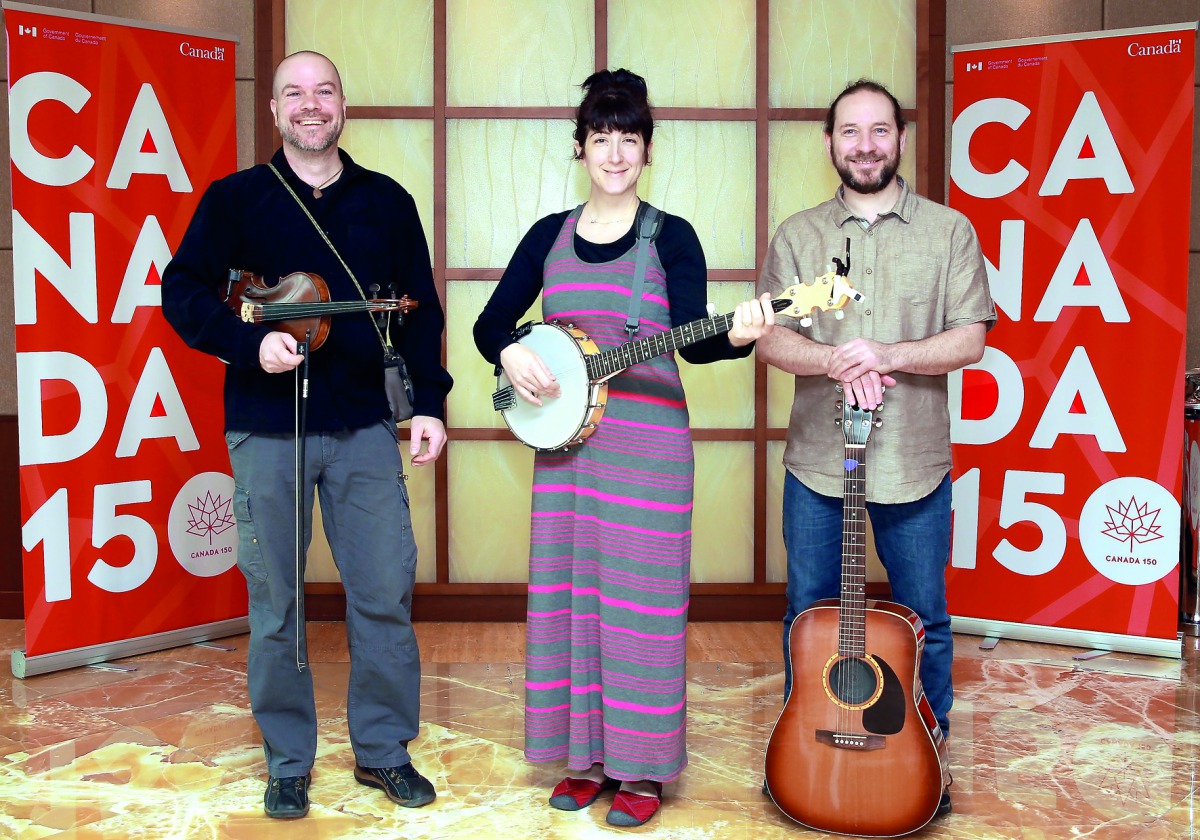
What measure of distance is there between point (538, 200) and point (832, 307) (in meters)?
2.24

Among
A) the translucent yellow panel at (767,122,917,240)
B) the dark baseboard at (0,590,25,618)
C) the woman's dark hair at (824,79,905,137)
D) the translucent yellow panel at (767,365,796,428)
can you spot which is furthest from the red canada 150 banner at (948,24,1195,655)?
the dark baseboard at (0,590,25,618)

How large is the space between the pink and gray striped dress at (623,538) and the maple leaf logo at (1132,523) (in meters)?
2.04

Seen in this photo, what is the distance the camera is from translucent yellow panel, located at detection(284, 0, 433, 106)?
13.6 feet

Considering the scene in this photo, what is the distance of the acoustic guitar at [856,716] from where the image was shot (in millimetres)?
2357

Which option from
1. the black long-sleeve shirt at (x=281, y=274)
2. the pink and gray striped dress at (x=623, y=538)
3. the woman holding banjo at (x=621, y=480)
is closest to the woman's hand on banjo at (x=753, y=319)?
the woman holding banjo at (x=621, y=480)

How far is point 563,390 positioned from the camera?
244cm

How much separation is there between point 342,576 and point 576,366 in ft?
2.52

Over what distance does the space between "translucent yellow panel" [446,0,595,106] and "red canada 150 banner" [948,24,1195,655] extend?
1.40 metres

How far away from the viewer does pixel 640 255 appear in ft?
7.92

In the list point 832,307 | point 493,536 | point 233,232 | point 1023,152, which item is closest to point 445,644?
point 493,536

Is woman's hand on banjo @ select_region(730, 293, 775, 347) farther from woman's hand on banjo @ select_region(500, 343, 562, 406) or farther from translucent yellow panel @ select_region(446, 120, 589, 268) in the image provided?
translucent yellow panel @ select_region(446, 120, 589, 268)

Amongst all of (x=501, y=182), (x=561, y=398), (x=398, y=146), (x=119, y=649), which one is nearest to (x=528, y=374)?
(x=561, y=398)

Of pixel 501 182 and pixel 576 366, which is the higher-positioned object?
pixel 501 182

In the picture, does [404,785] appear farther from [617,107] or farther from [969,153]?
[969,153]
